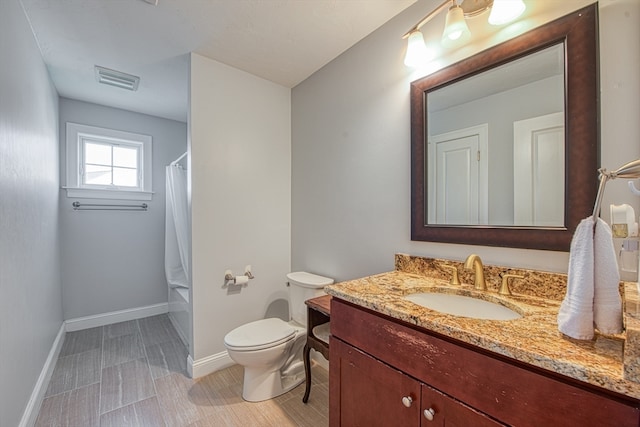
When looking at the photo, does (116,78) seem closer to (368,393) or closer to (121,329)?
(121,329)

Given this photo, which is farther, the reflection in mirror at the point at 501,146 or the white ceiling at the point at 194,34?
the white ceiling at the point at 194,34

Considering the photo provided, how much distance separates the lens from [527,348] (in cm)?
63

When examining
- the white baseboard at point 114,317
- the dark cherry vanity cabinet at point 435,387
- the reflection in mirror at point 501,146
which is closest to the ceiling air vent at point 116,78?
the white baseboard at point 114,317

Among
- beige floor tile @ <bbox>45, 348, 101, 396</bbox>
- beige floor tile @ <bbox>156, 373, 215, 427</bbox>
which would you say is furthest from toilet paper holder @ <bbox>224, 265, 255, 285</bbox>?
beige floor tile @ <bbox>45, 348, 101, 396</bbox>

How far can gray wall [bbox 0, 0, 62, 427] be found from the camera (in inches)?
48.5

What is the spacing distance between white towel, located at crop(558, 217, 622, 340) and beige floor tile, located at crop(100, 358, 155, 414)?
2.27 meters

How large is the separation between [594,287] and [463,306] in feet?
1.73

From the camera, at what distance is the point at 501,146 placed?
3.85 feet

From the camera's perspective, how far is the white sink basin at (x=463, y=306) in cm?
102

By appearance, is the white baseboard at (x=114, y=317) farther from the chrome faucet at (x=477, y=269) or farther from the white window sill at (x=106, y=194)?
the chrome faucet at (x=477, y=269)

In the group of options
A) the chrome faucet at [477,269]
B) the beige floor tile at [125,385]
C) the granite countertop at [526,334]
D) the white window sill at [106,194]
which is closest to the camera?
the granite countertop at [526,334]

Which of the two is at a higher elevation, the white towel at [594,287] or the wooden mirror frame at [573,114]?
the wooden mirror frame at [573,114]

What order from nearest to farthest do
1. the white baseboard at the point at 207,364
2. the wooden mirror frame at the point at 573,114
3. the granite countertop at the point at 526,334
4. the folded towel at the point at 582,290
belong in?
the granite countertop at the point at 526,334 → the folded towel at the point at 582,290 → the wooden mirror frame at the point at 573,114 → the white baseboard at the point at 207,364

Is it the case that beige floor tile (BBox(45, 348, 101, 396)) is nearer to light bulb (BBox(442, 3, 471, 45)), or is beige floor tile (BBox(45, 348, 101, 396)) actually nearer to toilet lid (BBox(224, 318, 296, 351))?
toilet lid (BBox(224, 318, 296, 351))
